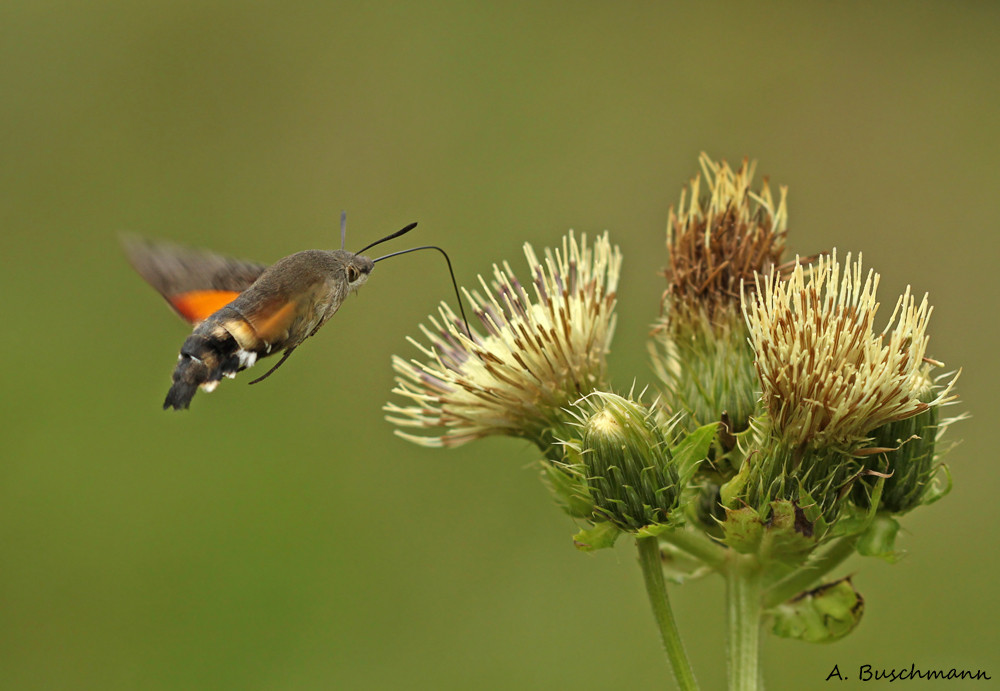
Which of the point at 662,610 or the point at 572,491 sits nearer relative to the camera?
the point at 662,610

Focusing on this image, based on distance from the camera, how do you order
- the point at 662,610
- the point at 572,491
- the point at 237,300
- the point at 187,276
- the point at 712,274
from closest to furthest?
the point at 662,610
the point at 237,300
the point at 572,491
the point at 187,276
the point at 712,274

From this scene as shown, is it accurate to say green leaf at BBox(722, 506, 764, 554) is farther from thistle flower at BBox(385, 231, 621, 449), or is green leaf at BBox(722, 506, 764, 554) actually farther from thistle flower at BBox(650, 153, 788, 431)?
thistle flower at BBox(385, 231, 621, 449)

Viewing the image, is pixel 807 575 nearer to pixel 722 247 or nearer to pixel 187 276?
pixel 722 247

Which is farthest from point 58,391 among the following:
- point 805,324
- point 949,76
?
point 949,76

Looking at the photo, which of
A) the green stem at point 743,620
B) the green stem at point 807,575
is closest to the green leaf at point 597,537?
the green stem at point 743,620

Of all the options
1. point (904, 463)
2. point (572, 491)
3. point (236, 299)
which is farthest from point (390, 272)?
point (904, 463)

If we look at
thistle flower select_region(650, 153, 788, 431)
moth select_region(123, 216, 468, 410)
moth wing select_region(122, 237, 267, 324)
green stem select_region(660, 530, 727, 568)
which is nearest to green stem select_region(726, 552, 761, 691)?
green stem select_region(660, 530, 727, 568)
